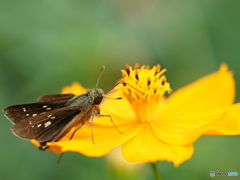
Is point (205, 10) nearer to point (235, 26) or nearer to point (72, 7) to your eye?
point (235, 26)

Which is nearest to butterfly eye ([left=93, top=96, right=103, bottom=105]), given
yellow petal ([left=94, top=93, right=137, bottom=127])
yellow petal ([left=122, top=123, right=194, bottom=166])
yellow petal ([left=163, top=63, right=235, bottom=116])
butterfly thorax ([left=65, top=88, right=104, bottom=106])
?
butterfly thorax ([left=65, top=88, right=104, bottom=106])

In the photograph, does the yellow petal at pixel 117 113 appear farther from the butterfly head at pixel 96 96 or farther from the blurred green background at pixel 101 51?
the blurred green background at pixel 101 51

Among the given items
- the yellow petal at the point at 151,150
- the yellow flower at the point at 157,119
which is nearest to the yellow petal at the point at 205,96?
the yellow flower at the point at 157,119

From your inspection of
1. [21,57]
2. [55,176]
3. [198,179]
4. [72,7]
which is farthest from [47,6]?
[198,179]

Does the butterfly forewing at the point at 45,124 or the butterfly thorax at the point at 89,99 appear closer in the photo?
the butterfly forewing at the point at 45,124

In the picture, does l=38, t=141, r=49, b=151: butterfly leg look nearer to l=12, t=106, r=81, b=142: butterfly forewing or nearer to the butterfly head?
l=12, t=106, r=81, b=142: butterfly forewing

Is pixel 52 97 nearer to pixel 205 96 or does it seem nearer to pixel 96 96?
pixel 96 96

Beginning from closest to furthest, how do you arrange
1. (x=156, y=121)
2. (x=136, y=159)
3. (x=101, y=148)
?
(x=136, y=159), (x=101, y=148), (x=156, y=121)

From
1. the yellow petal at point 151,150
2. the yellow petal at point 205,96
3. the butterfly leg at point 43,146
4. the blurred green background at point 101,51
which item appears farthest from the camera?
the blurred green background at point 101,51
